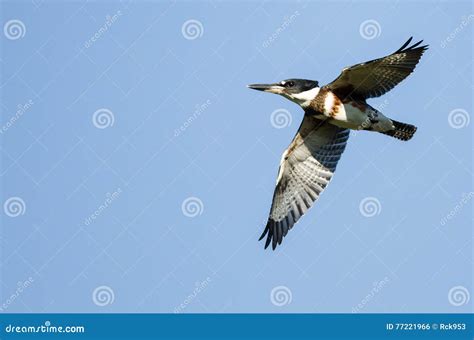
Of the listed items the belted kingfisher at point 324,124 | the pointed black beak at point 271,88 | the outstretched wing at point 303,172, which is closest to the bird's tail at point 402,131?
the belted kingfisher at point 324,124

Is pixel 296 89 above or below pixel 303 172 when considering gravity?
above

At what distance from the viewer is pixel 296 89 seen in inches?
430

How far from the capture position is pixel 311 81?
426 inches

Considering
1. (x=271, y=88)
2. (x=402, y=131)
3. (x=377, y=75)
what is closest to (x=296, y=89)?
(x=271, y=88)

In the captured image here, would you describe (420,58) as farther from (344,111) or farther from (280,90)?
(280,90)

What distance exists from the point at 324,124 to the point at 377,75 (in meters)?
1.14

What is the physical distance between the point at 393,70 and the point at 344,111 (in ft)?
2.52

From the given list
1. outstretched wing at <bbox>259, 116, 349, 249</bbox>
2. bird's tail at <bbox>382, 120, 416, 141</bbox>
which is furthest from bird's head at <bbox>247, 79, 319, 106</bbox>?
bird's tail at <bbox>382, 120, 416, 141</bbox>

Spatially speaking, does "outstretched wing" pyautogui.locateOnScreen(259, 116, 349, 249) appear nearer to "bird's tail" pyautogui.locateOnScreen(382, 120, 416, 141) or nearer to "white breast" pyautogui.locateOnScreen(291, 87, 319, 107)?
"white breast" pyautogui.locateOnScreen(291, 87, 319, 107)

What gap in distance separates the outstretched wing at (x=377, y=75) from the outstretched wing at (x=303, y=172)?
32.0 inches

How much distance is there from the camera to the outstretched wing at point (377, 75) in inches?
403

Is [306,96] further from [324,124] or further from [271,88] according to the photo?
[324,124]

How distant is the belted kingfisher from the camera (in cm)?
1045

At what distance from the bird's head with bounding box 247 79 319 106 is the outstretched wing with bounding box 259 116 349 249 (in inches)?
24.5
